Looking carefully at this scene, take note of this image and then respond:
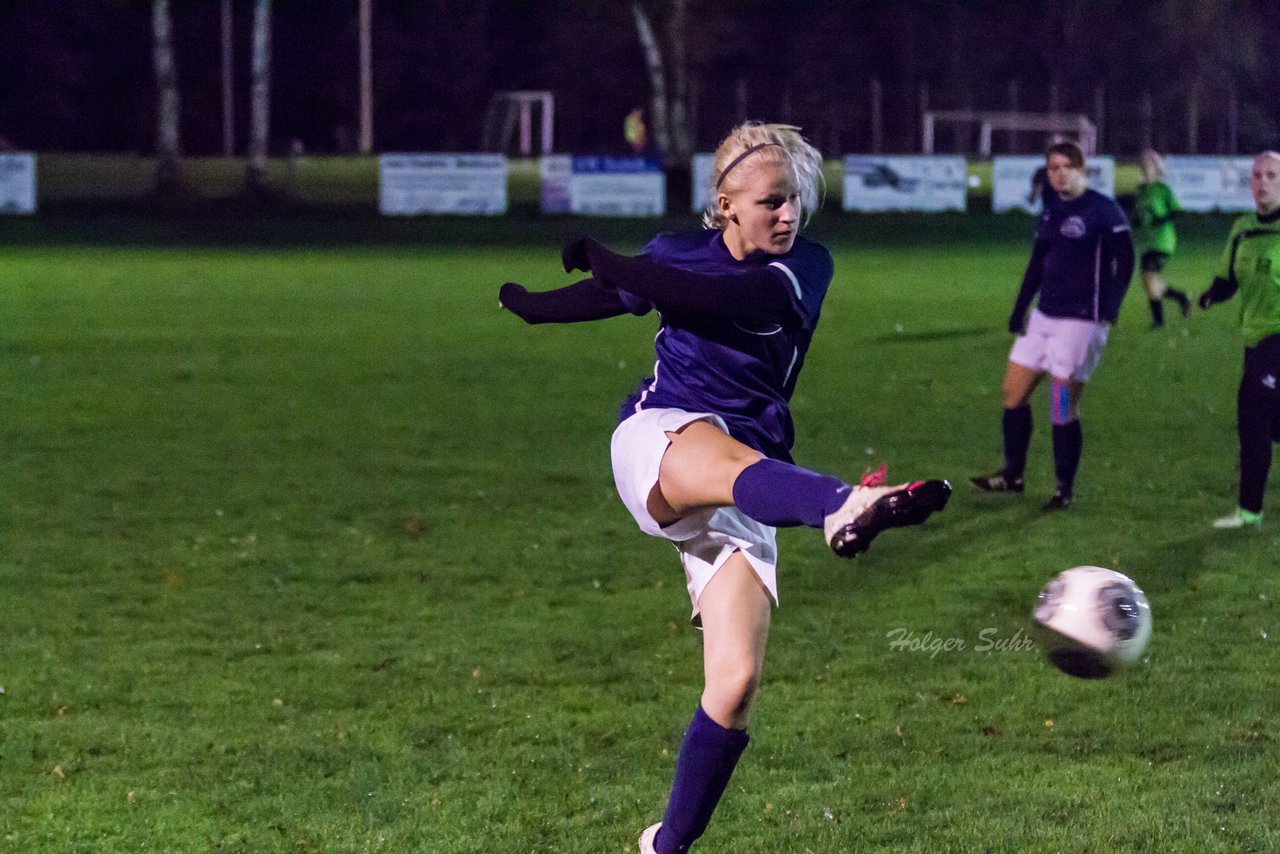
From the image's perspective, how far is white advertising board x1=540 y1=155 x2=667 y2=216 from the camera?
114 ft

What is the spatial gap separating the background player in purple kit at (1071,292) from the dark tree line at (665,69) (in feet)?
155

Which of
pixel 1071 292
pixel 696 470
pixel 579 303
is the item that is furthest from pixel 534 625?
pixel 1071 292

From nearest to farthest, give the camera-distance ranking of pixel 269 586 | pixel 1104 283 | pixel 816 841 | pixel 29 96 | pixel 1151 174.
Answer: pixel 816 841
pixel 269 586
pixel 1104 283
pixel 1151 174
pixel 29 96

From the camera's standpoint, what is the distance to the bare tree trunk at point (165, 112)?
39594 mm

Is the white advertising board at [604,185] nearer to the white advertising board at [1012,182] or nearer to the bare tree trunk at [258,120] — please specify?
the white advertising board at [1012,182]

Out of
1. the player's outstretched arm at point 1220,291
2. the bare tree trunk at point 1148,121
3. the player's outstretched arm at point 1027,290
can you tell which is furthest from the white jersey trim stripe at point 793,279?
the bare tree trunk at point 1148,121

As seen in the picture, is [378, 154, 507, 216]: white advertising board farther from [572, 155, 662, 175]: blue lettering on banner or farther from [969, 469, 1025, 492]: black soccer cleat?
[969, 469, 1025, 492]: black soccer cleat

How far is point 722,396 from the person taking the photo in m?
4.23

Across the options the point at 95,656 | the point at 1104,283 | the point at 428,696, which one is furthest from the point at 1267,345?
the point at 95,656

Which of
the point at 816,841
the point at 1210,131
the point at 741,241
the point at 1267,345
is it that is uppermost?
the point at 1210,131

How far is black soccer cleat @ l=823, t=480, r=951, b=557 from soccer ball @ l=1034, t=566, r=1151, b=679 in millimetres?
719

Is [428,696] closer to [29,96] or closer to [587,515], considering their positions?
[587,515]

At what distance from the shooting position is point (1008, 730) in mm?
5621

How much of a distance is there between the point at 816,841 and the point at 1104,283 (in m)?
5.48
